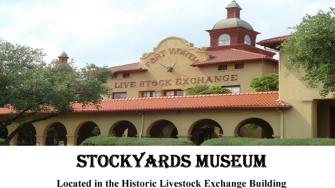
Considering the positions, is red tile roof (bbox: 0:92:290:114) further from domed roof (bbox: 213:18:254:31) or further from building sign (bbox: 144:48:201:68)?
domed roof (bbox: 213:18:254:31)

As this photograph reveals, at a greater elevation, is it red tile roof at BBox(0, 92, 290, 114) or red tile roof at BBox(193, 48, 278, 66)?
red tile roof at BBox(193, 48, 278, 66)

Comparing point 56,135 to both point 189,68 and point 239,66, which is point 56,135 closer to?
point 189,68

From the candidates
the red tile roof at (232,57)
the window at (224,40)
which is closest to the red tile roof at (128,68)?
the red tile roof at (232,57)

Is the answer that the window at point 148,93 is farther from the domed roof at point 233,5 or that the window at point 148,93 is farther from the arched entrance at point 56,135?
the domed roof at point 233,5

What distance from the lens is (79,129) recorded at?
40406 millimetres

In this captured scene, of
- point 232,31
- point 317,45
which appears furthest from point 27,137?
point 317,45

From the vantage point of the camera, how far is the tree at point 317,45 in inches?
867

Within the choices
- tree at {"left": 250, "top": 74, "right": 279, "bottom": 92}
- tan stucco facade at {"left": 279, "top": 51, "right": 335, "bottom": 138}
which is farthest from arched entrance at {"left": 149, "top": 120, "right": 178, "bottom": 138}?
tan stucco facade at {"left": 279, "top": 51, "right": 335, "bottom": 138}

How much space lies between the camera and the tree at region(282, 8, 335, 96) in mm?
22031

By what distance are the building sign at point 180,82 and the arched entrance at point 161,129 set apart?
7874 mm

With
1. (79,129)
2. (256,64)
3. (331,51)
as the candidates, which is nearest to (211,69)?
(256,64)

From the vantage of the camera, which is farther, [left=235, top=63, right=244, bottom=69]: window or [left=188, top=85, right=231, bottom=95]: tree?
[left=235, top=63, right=244, bottom=69]: window

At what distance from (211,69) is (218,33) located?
11191 millimetres

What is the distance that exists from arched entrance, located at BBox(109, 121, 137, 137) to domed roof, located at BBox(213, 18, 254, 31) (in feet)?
66.8
